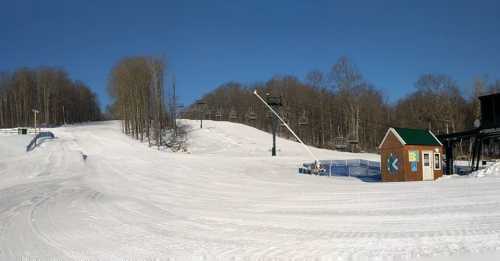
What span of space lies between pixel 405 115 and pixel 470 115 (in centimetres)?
1277

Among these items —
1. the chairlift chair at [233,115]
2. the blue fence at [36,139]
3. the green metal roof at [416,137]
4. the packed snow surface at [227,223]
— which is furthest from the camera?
the chairlift chair at [233,115]

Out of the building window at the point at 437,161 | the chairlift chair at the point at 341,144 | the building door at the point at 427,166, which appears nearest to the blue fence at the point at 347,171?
the building door at the point at 427,166

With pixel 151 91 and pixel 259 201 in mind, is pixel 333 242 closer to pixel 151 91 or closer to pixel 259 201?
pixel 259 201

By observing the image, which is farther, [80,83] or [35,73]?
[80,83]

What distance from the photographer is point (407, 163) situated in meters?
22.8

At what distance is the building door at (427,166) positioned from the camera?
22.9 meters

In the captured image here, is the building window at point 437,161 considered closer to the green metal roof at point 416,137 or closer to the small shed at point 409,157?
the small shed at point 409,157

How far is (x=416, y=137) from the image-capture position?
79.3ft

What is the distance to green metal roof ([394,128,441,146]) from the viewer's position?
23.4 m

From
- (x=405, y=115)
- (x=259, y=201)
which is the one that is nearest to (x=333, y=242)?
(x=259, y=201)

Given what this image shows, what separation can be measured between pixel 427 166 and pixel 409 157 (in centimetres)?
137

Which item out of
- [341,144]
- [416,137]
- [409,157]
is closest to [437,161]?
[416,137]

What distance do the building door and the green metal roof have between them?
71 cm

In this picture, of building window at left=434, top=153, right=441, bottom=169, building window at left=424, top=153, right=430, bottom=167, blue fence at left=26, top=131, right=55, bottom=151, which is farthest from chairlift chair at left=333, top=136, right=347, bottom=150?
blue fence at left=26, top=131, right=55, bottom=151
